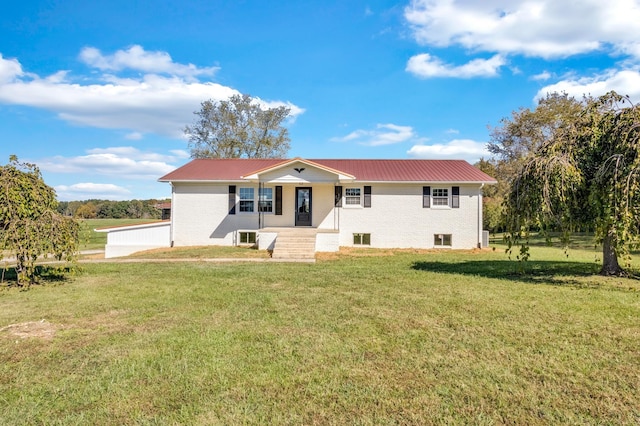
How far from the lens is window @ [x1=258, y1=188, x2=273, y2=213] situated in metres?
17.7

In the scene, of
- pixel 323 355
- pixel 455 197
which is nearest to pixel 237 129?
pixel 455 197

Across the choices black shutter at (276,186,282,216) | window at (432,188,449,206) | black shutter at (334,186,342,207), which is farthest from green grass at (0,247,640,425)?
black shutter at (276,186,282,216)

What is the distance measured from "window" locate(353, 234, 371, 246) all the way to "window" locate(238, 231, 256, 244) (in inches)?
203

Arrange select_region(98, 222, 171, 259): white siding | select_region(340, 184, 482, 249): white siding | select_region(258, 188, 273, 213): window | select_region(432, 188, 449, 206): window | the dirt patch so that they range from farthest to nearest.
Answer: select_region(258, 188, 273, 213): window
select_region(432, 188, 449, 206): window
select_region(340, 184, 482, 249): white siding
select_region(98, 222, 171, 259): white siding
the dirt patch

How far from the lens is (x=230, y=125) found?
34.5 meters

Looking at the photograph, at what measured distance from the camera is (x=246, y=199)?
17.9 m

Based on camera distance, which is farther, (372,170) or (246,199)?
(372,170)

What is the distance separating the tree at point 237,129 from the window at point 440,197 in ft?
69.4

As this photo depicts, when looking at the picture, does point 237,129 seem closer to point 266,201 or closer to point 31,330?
point 266,201

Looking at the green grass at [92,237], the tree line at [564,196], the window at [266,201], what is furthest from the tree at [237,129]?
the tree line at [564,196]

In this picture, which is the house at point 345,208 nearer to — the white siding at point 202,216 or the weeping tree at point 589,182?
the white siding at point 202,216

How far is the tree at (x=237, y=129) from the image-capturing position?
34.3 m

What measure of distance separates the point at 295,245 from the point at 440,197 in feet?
26.0

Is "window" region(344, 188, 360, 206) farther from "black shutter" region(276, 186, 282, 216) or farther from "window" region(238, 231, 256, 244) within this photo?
"window" region(238, 231, 256, 244)
